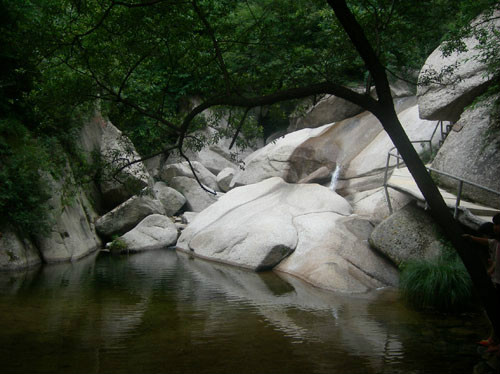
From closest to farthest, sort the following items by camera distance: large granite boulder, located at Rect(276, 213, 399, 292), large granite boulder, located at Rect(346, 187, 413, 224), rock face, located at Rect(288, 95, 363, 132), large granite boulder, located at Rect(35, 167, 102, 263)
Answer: large granite boulder, located at Rect(276, 213, 399, 292) → large granite boulder, located at Rect(346, 187, 413, 224) → large granite boulder, located at Rect(35, 167, 102, 263) → rock face, located at Rect(288, 95, 363, 132)

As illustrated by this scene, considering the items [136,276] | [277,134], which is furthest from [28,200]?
[277,134]

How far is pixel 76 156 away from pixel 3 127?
4.19 m

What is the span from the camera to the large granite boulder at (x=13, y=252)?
13.4 meters

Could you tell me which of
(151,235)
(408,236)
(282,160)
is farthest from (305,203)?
(151,235)

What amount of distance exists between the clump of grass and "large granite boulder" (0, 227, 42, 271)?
10.0 meters

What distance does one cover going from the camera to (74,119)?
18.3 metres

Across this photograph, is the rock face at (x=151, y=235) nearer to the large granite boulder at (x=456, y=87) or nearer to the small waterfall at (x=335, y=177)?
the small waterfall at (x=335, y=177)

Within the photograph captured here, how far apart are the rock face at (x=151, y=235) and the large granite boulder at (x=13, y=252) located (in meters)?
4.08

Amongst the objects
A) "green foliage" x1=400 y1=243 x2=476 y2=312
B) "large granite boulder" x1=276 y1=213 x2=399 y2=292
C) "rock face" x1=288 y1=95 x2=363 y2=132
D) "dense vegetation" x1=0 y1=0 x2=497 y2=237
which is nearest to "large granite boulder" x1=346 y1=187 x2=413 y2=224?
"large granite boulder" x1=276 y1=213 x2=399 y2=292

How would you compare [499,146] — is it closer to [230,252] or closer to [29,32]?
[230,252]

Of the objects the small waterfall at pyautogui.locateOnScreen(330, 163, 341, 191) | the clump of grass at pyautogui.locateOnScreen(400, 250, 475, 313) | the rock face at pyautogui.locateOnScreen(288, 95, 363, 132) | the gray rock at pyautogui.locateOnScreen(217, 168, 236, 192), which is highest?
the rock face at pyautogui.locateOnScreen(288, 95, 363, 132)

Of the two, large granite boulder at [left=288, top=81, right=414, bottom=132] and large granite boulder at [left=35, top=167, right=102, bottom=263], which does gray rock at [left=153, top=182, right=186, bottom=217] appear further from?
large granite boulder at [left=288, top=81, right=414, bottom=132]

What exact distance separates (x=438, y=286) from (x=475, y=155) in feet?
13.6

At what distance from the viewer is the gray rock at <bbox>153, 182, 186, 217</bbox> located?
22.1 meters
